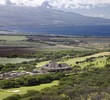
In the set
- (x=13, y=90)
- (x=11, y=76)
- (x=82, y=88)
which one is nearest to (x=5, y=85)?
(x=13, y=90)

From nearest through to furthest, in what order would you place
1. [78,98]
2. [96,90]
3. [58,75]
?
[78,98] < [96,90] < [58,75]

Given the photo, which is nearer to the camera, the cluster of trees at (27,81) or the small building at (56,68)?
the cluster of trees at (27,81)

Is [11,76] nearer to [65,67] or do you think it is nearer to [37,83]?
[37,83]

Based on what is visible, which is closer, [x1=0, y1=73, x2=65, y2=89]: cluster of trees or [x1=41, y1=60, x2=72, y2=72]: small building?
[x1=0, y1=73, x2=65, y2=89]: cluster of trees

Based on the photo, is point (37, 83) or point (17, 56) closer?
point (37, 83)

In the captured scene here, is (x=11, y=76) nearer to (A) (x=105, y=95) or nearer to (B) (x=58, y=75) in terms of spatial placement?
(B) (x=58, y=75)

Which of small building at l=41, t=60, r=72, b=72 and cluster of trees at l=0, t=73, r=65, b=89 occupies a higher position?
cluster of trees at l=0, t=73, r=65, b=89

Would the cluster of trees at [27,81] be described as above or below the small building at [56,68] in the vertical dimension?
above

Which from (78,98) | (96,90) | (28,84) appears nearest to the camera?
(78,98)

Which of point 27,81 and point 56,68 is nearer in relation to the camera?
point 27,81

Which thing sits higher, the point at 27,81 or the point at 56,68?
the point at 27,81
